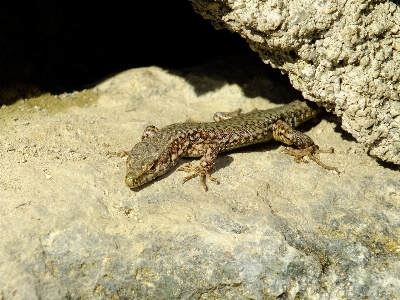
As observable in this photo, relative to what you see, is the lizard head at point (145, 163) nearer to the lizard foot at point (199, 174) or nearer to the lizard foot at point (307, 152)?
the lizard foot at point (199, 174)

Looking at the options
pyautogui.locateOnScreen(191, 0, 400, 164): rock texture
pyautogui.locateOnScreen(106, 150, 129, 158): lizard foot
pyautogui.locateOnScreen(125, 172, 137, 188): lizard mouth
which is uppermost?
pyautogui.locateOnScreen(191, 0, 400, 164): rock texture

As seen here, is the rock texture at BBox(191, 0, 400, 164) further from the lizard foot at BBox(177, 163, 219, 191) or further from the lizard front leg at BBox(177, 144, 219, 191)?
the lizard foot at BBox(177, 163, 219, 191)

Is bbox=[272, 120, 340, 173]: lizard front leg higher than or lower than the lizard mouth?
higher

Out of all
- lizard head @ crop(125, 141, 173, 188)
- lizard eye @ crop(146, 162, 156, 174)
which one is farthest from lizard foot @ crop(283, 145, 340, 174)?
lizard eye @ crop(146, 162, 156, 174)

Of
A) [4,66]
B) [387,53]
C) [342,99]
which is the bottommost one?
[4,66]

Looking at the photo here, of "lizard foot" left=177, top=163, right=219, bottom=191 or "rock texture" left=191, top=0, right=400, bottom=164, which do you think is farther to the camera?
"lizard foot" left=177, top=163, right=219, bottom=191

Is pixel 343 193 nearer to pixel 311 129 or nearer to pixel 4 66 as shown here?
pixel 311 129

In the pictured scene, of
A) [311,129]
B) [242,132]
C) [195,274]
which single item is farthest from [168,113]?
[195,274]
